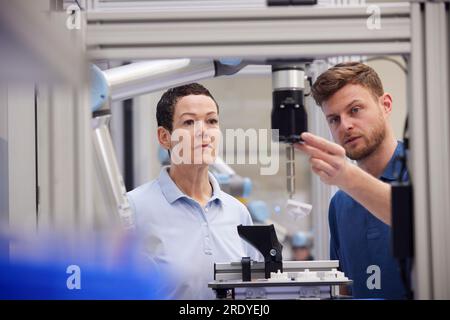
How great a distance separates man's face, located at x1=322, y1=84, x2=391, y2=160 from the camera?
2023mm

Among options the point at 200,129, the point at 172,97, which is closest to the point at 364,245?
the point at 200,129

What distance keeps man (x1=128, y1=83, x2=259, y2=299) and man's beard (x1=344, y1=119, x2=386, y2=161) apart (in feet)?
1.19

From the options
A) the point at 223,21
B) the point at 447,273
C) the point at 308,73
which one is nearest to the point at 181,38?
the point at 223,21

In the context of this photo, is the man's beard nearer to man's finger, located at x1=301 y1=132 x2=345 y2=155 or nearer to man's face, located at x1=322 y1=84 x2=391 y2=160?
man's face, located at x1=322 y1=84 x2=391 y2=160

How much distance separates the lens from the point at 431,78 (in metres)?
1.61

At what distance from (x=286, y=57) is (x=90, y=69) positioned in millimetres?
456

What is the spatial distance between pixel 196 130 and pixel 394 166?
0.58m

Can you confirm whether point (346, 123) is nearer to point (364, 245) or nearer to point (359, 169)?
point (359, 169)

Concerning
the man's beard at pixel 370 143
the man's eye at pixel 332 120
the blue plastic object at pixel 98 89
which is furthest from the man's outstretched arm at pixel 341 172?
the blue plastic object at pixel 98 89

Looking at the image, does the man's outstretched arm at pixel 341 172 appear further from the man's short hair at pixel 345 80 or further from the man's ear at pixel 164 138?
the man's ear at pixel 164 138

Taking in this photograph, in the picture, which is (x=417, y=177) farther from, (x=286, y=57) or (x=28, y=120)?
(x=28, y=120)

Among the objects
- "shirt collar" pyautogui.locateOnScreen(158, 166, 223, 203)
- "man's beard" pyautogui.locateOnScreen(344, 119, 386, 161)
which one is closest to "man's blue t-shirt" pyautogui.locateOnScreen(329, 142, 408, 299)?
"man's beard" pyautogui.locateOnScreen(344, 119, 386, 161)

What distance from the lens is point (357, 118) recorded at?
6.72ft
